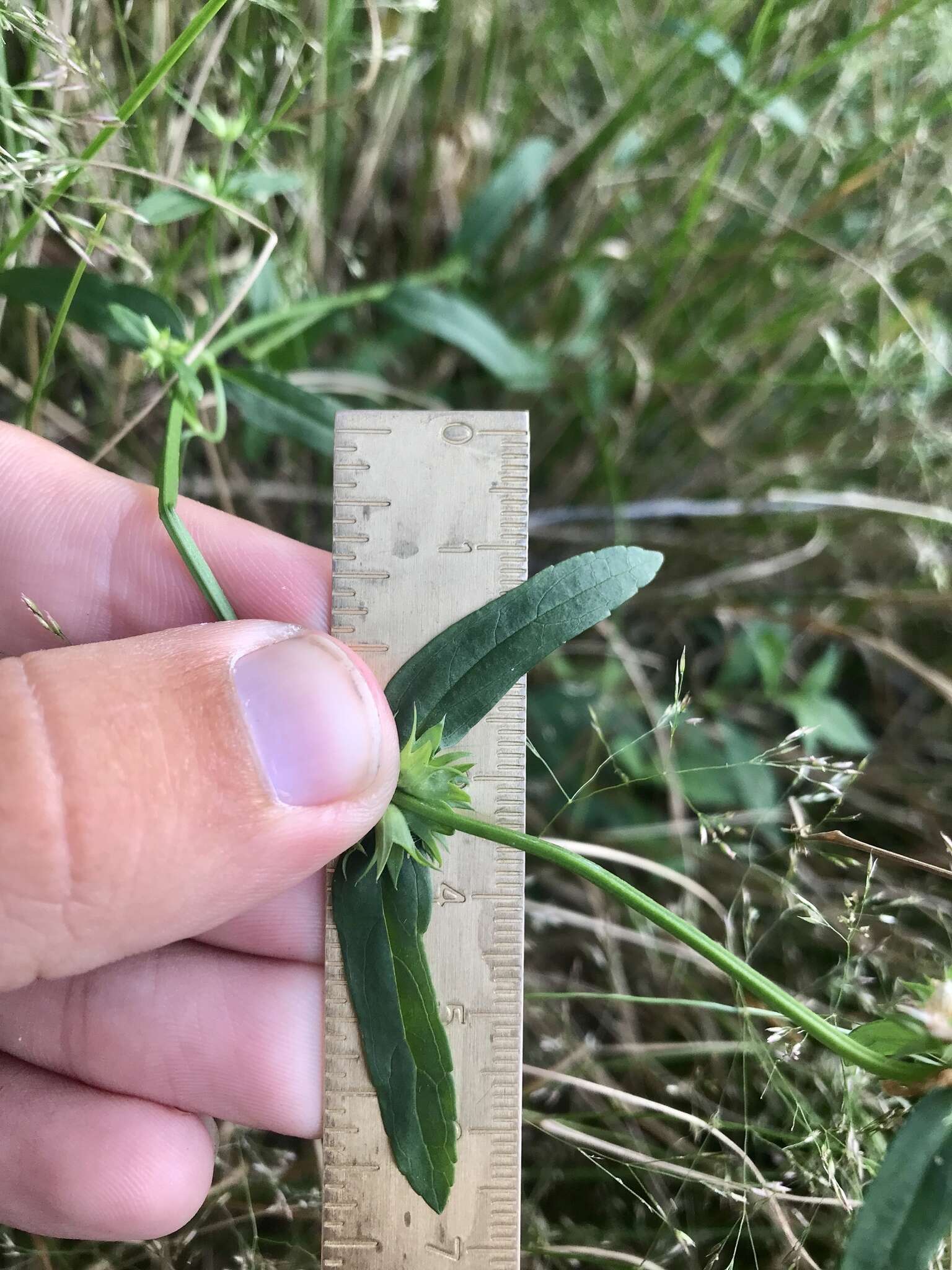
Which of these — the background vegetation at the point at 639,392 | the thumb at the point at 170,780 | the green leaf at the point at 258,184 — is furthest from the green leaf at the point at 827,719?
the green leaf at the point at 258,184

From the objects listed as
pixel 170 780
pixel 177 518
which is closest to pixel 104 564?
pixel 177 518

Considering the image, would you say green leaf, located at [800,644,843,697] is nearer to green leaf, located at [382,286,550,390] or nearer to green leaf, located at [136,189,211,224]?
green leaf, located at [382,286,550,390]

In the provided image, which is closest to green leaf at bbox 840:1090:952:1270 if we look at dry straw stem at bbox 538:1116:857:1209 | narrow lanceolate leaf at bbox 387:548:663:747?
dry straw stem at bbox 538:1116:857:1209

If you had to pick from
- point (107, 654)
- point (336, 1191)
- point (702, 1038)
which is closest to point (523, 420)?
point (107, 654)

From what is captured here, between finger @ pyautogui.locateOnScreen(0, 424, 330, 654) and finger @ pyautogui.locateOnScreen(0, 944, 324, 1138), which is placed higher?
finger @ pyautogui.locateOnScreen(0, 424, 330, 654)

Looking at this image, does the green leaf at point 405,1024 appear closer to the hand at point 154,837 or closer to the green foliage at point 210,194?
the hand at point 154,837

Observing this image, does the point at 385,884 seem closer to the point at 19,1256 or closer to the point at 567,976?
the point at 567,976

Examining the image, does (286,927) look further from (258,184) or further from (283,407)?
(258,184)

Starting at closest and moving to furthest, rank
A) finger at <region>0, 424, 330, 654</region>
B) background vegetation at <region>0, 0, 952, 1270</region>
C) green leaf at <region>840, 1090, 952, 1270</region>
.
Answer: green leaf at <region>840, 1090, 952, 1270</region> < finger at <region>0, 424, 330, 654</region> < background vegetation at <region>0, 0, 952, 1270</region>
